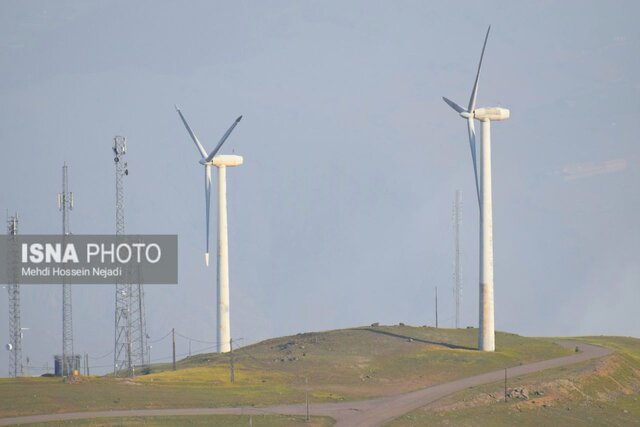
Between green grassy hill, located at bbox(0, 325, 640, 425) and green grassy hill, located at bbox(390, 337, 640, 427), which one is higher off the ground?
green grassy hill, located at bbox(0, 325, 640, 425)

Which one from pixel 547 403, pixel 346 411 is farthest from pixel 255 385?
pixel 547 403

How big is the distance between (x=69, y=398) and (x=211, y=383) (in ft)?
86.5

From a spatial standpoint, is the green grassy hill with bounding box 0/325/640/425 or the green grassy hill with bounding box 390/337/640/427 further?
the green grassy hill with bounding box 390/337/640/427

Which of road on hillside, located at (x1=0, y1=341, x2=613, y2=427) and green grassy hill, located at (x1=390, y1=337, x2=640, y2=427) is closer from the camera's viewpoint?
road on hillside, located at (x1=0, y1=341, x2=613, y2=427)

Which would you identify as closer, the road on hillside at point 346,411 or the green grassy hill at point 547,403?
the road on hillside at point 346,411

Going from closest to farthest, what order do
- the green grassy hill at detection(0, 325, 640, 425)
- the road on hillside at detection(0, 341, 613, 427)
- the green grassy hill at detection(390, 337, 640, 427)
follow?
the road on hillside at detection(0, 341, 613, 427) → the green grassy hill at detection(0, 325, 640, 425) → the green grassy hill at detection(390, 337, 640, 427)

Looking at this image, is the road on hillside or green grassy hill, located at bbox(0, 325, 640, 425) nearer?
the road on hillside

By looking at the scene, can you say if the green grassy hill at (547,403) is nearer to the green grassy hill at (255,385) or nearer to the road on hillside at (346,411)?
the green grassy hill at (255,385)

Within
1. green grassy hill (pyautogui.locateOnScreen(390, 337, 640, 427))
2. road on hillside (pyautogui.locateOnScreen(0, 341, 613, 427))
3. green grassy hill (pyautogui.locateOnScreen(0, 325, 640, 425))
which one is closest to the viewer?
road on hillside (pyautogui.locateOnScreen(0, 341, 613, 427))

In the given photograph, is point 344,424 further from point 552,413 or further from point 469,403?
point 552,413

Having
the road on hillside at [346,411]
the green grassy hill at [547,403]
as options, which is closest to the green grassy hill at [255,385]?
the green grassy hill at [547,403]

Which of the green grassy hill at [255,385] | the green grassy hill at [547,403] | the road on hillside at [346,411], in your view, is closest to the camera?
the road on hillside at [346,411]

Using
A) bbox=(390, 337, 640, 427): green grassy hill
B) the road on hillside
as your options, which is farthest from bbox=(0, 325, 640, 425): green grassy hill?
the road on hillside

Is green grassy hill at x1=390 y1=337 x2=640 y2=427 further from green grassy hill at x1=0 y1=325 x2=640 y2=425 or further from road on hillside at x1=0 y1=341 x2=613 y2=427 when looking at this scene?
road on hillside at x1=0 y1=341 x2=613 y2=427
